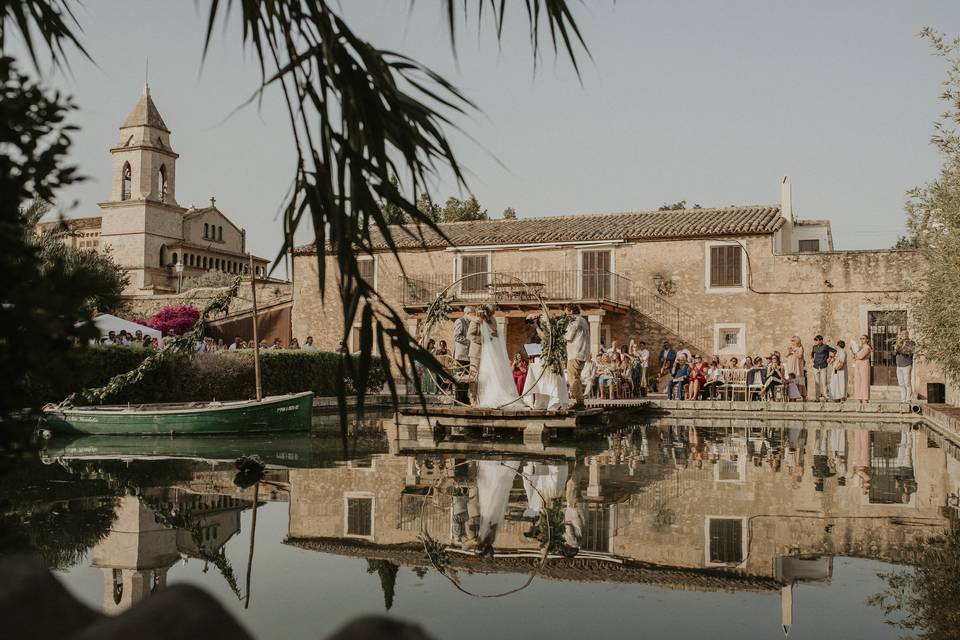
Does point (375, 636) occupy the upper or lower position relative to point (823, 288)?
lower

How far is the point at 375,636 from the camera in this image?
1303 millimetres

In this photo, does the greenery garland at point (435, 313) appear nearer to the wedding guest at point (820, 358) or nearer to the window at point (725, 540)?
the window at point (725, 540)

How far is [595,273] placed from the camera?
28.3m

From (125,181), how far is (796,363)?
49508mm

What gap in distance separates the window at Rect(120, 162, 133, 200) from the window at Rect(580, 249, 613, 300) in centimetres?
3990

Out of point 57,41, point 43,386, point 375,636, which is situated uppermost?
point 57,41

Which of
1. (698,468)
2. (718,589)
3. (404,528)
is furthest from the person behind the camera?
(698,468)

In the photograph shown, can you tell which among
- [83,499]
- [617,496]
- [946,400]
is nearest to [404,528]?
[617,496]

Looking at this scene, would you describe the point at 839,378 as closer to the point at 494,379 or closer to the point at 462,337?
the point at 462,337

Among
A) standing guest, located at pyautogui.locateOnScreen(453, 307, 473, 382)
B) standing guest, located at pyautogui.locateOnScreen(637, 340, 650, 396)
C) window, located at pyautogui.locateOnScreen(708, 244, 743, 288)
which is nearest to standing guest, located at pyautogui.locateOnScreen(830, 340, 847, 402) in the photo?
standing guest, located at pyautogui.locateOnScreen(637, 340, 650, 396)

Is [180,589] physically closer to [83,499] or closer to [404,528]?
[404,528]

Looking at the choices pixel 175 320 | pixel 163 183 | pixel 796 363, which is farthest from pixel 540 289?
pixel 163 183

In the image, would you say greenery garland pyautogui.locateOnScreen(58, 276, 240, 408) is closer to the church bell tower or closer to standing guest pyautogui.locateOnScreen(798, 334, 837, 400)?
Answer: standing guest pyautogui.locateOnScreen(798, 334, 837, 400)

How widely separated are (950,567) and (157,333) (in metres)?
23.5
